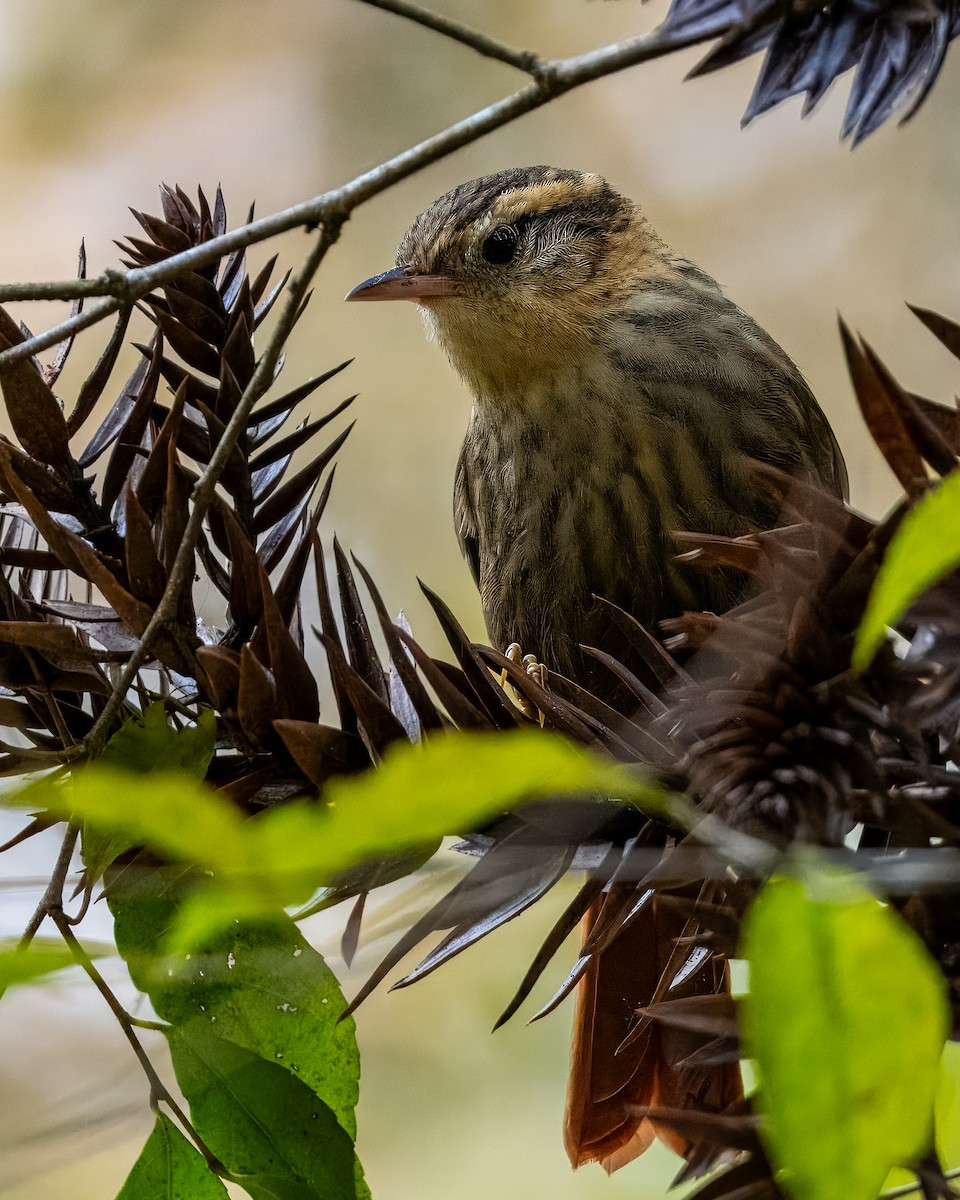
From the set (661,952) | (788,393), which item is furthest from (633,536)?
(661,952)

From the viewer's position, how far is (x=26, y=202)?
200cm

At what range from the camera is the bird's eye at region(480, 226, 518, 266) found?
1469 mm

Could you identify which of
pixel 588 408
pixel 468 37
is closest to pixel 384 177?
pixel 468 37

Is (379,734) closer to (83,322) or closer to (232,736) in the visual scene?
(232,736)

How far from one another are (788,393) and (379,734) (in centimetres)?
96

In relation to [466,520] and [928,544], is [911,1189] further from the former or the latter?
[466,520]

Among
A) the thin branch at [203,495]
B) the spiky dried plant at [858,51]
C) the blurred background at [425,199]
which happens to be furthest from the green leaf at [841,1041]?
the blurred background at [425,199]

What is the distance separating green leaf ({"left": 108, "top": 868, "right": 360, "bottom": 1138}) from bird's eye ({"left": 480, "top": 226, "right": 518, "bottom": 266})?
3.72ft

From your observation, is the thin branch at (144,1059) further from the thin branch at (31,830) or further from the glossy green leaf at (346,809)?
the glossy green leaf at (346,809)

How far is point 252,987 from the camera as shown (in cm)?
47

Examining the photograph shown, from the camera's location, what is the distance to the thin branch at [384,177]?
460mm

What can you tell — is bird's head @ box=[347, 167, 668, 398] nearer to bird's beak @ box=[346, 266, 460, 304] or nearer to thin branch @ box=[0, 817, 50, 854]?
bird's beak @ box=[346, 266, 460, 304]

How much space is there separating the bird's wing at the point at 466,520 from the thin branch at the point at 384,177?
0.97 m

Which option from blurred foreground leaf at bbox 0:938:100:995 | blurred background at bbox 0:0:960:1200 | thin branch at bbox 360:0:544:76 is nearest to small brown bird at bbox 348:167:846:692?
blurred background at bbox 0:0:960:1200
